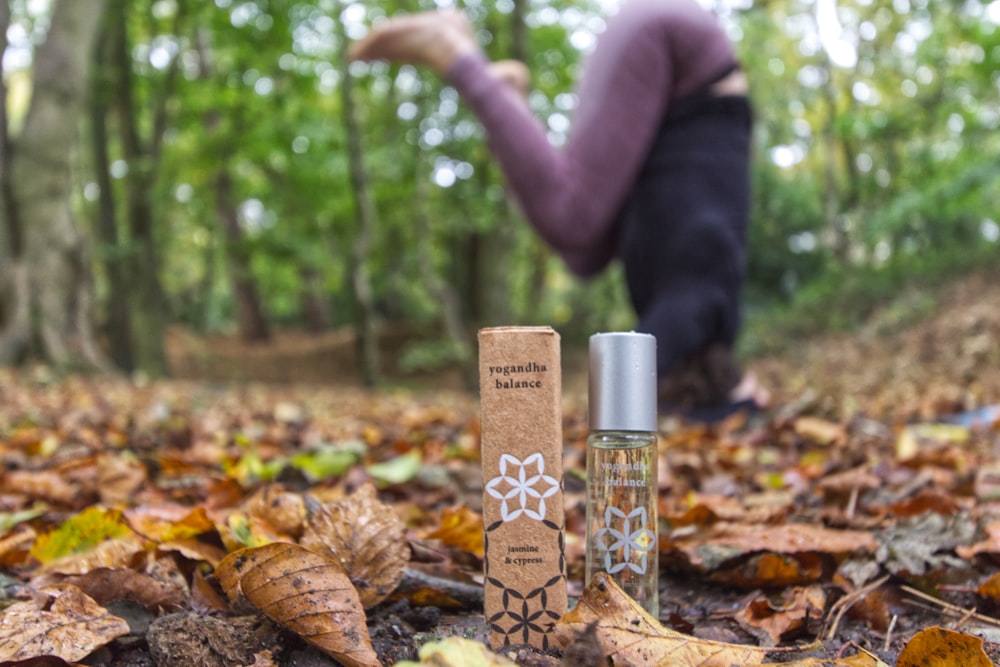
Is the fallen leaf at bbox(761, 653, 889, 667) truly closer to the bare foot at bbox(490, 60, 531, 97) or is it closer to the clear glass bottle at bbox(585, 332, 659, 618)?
the clear glass bottle at bbox(585, 332, 659, 618)

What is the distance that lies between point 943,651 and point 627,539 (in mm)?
388

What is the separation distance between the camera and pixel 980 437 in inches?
113

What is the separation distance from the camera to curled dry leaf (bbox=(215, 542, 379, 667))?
0.98 metres

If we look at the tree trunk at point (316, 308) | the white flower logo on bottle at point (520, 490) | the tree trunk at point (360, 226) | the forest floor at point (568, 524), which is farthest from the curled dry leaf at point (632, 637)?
the tree trunk at point (316, 308)

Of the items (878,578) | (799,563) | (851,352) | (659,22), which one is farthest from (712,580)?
(851,352)

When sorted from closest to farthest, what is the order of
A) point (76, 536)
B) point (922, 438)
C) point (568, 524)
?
point (76, 536)
point (568, 524)
point (922, 438)

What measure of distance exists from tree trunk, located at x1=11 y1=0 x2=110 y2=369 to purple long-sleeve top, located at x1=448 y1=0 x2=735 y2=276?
187 inches

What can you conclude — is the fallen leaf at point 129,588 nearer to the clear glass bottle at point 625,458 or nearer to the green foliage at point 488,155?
the clear glass bottle at point 625,458

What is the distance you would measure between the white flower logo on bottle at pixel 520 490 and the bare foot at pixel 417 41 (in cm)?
222

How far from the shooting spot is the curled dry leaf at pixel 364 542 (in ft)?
3.83

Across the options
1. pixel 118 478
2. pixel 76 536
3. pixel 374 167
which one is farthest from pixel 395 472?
pixel 374 167

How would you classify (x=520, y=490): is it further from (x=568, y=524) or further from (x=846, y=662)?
Result: (x=568, y=524)

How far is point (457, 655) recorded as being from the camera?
81 centimetres

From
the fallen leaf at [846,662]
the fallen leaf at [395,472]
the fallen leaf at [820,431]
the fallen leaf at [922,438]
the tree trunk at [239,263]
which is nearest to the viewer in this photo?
the fallen leaf at [846,662]
